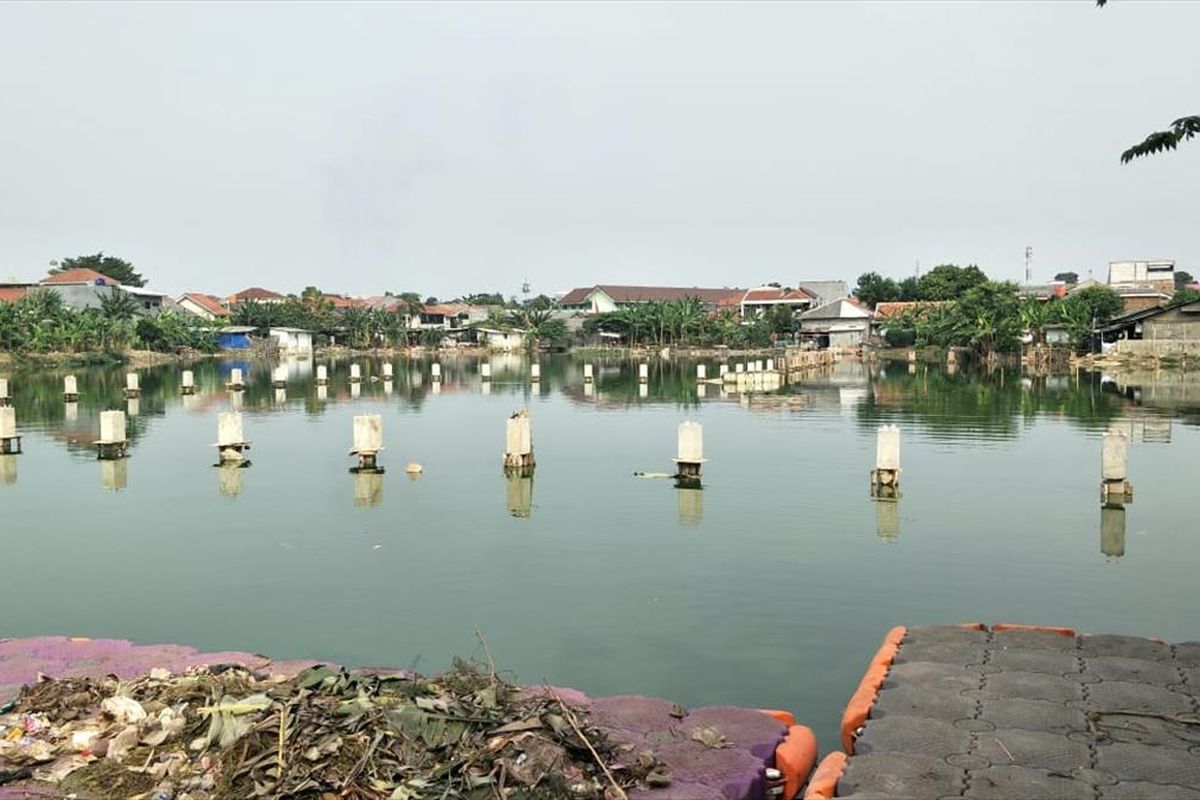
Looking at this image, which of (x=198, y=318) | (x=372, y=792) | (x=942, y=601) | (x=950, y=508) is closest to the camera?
(x=372, y=792)

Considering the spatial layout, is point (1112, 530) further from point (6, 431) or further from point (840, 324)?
point (840, 324)

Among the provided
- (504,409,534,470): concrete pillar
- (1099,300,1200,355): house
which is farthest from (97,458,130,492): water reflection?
(1099,300,1200,355): house

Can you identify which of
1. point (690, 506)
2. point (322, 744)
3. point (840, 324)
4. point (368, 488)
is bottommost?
point (690, 506)

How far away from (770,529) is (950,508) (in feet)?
14.0

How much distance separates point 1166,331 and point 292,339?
78.2 m

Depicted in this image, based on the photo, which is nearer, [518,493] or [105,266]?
[518,493]

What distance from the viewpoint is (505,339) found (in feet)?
365

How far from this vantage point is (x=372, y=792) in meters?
6.80

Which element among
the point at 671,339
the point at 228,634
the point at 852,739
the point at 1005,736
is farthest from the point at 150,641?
the point at 671,339

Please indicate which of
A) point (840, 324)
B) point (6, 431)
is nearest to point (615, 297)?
point (840, 324)

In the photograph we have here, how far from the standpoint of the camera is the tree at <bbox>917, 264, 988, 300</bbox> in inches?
3681

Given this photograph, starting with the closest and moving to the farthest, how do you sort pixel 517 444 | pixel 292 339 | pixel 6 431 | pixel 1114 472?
pixel 1114 472 → pixel 517 444 → pixel 6 431 → pixel 292 339

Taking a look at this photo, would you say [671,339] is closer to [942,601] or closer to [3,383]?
[3,383]

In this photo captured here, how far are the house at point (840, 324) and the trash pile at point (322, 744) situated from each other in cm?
8790
